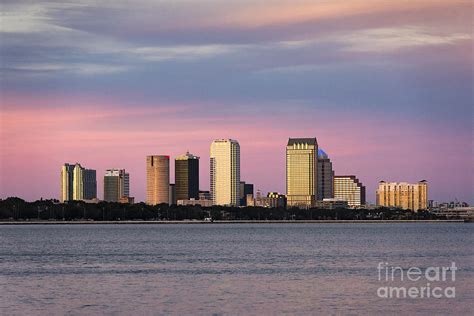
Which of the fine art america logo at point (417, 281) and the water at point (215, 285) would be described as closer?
the water at point (215, 285)

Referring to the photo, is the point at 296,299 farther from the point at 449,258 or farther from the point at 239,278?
the point at 449,258

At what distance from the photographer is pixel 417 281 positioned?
222ft

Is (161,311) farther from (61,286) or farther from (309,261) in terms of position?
(309,261)

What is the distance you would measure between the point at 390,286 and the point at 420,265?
23197 mm

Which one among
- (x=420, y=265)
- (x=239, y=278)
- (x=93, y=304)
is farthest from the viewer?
(x=420, y=265)

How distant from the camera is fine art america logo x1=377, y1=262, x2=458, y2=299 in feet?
193

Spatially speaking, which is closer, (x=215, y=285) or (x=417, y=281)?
(x=215, y=285)

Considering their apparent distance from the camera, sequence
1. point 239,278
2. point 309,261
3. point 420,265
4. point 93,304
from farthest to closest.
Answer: point 309,261 → point 420,265 → point 239,278 → point 93,304

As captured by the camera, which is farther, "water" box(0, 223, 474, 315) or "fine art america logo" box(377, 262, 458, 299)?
"fine art america logo" box(377, 262, 458, 299)

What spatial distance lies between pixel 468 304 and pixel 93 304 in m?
21.2

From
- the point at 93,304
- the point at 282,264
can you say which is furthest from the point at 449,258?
the point at 93,304

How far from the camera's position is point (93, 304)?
55656 millimetres

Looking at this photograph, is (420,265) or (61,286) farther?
(420,265)

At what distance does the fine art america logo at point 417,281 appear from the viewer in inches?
2317
